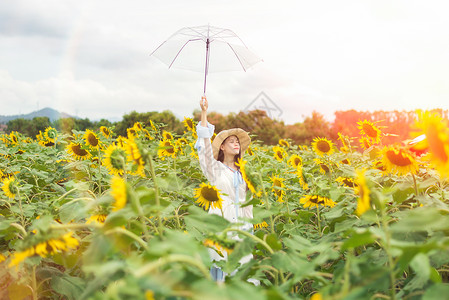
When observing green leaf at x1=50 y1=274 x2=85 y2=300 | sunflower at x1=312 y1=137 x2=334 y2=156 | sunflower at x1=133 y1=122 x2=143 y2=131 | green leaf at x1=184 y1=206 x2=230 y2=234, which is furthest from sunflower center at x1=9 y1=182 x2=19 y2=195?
sunflower at x1=133 y1=122 x2=143 y2=131

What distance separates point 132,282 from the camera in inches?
32.1

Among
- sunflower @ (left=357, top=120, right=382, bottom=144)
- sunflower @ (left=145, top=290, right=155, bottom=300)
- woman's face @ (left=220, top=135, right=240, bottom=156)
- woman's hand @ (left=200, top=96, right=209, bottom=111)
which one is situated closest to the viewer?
sunflower @ (left=145, top=290, right=155, bottom=300)

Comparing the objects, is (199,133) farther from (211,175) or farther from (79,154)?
(79,154)

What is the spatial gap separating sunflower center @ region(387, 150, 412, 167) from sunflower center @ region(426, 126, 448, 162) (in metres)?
0.95

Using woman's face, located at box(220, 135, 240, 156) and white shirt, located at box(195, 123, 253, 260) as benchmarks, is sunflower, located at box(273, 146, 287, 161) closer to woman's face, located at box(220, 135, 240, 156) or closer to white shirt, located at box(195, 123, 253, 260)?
woman's face, located at box(220, 135, 240, 156)

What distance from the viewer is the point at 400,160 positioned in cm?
223

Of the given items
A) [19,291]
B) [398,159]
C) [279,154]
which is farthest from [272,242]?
[279,154]

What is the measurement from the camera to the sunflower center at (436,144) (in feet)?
3.96

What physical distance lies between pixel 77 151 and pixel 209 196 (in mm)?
1659

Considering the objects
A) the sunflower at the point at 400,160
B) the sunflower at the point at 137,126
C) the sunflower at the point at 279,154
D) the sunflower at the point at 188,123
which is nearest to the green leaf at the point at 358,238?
the sunflower at the point at 400,160

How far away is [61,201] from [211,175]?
70.5 inches

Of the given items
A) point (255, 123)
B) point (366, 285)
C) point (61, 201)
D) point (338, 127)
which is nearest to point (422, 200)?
point (366, 285)

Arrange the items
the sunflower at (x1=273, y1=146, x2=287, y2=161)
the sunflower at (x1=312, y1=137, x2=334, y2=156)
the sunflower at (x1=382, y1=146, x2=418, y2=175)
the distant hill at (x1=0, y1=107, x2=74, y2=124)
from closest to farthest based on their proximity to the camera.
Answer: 1. the sunflower at (x1=382, y1=146, x2=418, y2=175)
2. the sunflower at (x1=312, y1=137, x2=334, y2=156)
3. the sunflower at (x1=273, y1=146, x2=287, y2=161)
4. the distant hill at (x1=0, y1=107, x2=74, y2=124)

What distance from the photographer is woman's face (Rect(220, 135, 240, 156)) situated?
4.05m
